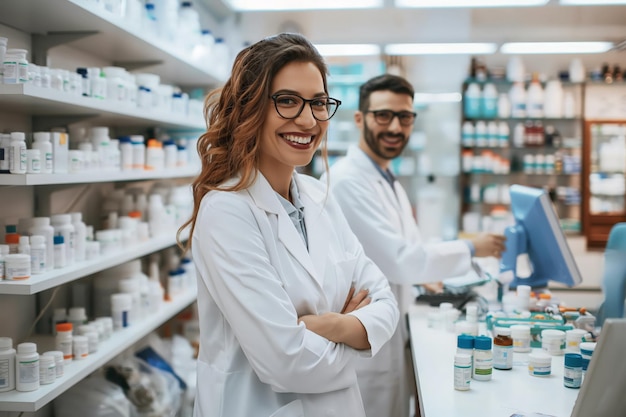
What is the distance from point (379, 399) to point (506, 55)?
556cm

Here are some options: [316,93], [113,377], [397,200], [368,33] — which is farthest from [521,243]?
[368,33]

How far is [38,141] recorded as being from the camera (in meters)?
Answer: 2.28

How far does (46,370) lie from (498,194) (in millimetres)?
5637

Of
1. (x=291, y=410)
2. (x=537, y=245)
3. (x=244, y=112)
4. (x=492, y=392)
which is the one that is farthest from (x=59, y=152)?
(x=537, y=245)

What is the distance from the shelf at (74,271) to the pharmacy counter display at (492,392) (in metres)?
1.27

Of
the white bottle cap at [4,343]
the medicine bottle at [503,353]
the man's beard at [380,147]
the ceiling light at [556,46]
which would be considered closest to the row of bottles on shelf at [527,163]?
the ceiling light at [556,46]

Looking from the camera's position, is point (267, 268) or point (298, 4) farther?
point (298, 4)

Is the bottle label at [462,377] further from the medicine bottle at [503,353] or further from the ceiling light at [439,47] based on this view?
the ceiling light at [439,47]

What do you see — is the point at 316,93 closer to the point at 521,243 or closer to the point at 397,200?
the point at 397,200

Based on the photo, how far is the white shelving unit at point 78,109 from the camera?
2146 mm

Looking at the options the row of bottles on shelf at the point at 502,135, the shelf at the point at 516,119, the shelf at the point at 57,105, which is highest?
the shelf at the point at 516,119

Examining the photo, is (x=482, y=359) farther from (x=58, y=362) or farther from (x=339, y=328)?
Result: (x=58, y=362)

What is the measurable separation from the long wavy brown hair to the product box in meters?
0.82

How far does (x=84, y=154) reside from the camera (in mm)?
2590
